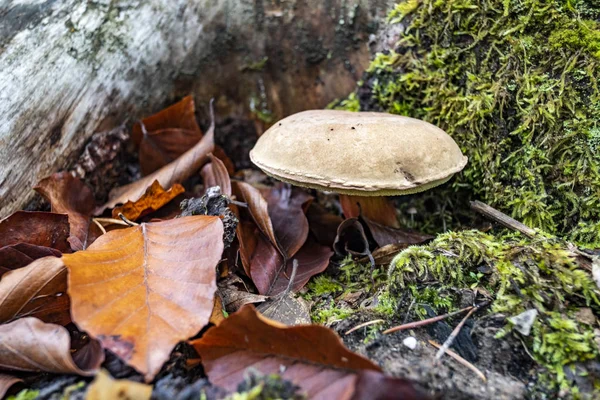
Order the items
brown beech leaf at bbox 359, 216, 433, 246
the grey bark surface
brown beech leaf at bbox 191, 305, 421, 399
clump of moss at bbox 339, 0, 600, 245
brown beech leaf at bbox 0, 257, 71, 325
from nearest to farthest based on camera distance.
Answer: brown beech leaf at bbox 191, 305, 421, 399 → brown beech leaf at bbox 0, 257, 71, 325 → clump of moss at bbox 339, 0, 600, 245 → the grey bark surface → brown beech leaf at bbox 359, 216, 433, 246

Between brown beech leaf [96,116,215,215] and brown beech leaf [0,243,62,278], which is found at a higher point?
brown beech leaf [0,243,62,278]

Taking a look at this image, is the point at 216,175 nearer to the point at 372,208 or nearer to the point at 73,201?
the point at 73,201

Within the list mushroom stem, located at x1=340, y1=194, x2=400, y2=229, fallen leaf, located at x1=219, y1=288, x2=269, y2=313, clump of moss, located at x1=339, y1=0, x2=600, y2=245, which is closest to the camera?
fallen leaf, located at x1=219, y1=288, x2=269, y2=313

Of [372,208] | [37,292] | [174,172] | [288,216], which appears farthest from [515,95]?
[37,292]

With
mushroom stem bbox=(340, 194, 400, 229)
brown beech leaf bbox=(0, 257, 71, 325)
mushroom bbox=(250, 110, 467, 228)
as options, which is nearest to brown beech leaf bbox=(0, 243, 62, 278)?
brown beech leaf bbox=(0, 257, 71, 325)

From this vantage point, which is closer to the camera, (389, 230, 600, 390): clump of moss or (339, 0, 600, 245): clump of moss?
(389, 230, 600, 390): clump of moss

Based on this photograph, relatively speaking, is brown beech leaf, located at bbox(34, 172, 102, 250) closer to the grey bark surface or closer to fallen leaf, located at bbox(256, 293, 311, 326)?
the grey bark surface
